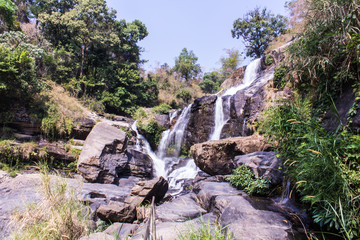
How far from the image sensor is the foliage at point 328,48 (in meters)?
3.53

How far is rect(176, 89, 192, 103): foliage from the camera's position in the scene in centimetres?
2208

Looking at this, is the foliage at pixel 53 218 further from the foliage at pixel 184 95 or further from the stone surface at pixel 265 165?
the foliage at pixel 184 95

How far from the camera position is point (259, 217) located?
3.18m

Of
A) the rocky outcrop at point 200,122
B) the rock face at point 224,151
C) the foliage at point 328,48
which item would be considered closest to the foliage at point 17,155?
the rock face at point 224,151

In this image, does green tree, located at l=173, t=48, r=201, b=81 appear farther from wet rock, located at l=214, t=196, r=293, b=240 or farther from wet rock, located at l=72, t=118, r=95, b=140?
wet rock, located at l=214, t=196, r=293, b=240

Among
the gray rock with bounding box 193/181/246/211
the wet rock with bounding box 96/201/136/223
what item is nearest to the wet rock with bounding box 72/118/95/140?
the wet rock with bounding box 96/201/136/223

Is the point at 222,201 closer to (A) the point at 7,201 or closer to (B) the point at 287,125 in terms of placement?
(B) the point at 287,125

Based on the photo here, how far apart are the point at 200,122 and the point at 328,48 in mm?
9204

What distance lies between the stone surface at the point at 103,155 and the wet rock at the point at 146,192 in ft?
10.8

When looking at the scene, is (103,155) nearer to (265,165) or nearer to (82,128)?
(82,128)

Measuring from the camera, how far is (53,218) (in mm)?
2250

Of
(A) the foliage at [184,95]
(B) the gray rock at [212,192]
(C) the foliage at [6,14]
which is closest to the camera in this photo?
(B) the gray rock at [212,192]

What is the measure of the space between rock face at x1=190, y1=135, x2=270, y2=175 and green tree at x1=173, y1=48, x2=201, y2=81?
70.0ft

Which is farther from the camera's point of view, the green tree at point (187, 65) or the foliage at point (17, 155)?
the green tree at point (187, 65)
